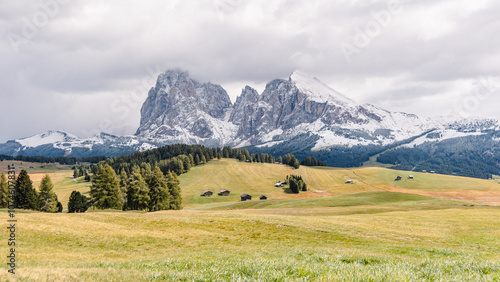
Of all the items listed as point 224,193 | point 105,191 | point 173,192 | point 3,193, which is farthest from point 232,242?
point 224,193

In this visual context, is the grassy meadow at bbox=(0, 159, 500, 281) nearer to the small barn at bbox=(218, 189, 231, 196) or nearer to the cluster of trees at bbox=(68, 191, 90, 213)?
the cluster of trees at bbox=(68, 191, 90, 213)

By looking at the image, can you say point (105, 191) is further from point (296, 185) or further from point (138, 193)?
point (296, 185)

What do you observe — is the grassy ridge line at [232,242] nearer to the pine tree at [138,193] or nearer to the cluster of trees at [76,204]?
the pine tree at [138,193]

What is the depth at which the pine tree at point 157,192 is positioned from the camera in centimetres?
8131

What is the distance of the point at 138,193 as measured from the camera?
79125 mm

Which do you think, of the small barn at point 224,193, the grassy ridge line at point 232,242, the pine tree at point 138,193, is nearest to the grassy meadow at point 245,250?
the grassy ridge line at point 232,242

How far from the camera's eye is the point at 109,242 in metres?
29.4

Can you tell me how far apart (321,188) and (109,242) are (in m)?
160

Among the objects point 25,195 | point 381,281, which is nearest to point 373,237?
point 381,281

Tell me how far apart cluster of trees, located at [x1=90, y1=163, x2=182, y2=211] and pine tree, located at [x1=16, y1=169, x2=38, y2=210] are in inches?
619

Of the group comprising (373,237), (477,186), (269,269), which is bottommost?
(477,186)

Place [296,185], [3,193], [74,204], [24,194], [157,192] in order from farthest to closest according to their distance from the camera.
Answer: [296,185]
[74,204]
[157,192]
[3,193]
[24,194]

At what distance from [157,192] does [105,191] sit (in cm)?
1347

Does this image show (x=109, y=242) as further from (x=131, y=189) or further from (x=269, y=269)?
(x=131, y=189)
